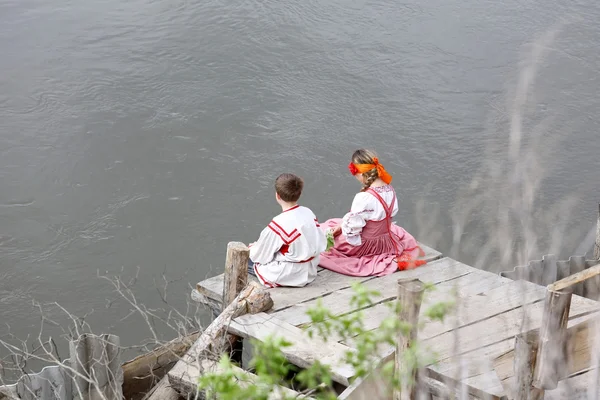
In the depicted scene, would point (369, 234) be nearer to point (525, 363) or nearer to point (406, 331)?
point (406, 331)

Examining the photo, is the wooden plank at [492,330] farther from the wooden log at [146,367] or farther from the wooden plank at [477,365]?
the wooden log at [146,367]

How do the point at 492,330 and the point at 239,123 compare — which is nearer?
the point at 492,330

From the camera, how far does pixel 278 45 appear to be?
14.6m

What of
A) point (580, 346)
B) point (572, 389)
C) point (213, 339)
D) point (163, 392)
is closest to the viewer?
point (580, 346)

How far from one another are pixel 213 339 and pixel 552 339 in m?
2.69

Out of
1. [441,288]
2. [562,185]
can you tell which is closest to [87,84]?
[562,185]

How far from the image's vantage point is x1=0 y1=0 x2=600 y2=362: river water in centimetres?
1105

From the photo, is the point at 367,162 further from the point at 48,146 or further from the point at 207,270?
the point at 48,146

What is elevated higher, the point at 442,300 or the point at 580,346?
the point at 580,346

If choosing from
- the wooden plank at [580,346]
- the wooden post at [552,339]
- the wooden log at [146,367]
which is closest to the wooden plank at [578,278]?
A: the wooden post at [552,339]

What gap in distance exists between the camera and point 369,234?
305 inches

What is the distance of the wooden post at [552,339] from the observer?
432 centimetres

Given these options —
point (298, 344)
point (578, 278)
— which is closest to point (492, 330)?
point (298, 344)

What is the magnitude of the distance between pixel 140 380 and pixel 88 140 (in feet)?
19.7
